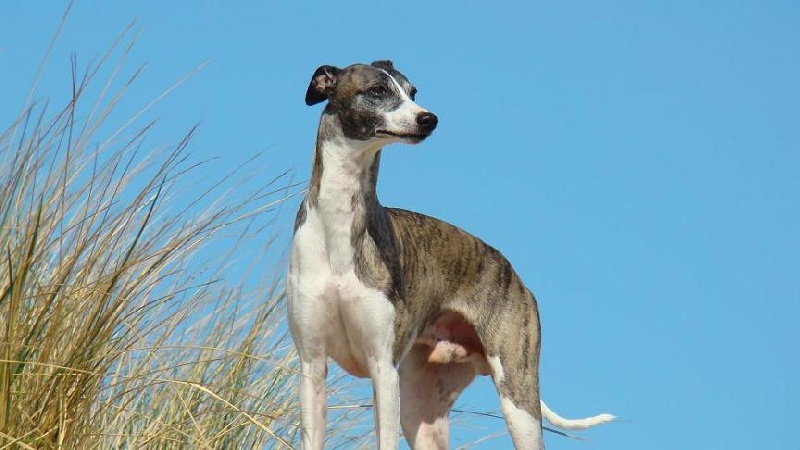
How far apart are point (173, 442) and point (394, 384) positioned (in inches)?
53.2

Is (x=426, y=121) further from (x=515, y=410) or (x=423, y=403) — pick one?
(x=423, y=403)

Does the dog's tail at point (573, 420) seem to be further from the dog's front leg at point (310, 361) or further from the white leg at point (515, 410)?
the dog's front leg at point (310, 361)

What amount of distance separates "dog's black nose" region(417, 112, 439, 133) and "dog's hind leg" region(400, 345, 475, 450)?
1908 mm

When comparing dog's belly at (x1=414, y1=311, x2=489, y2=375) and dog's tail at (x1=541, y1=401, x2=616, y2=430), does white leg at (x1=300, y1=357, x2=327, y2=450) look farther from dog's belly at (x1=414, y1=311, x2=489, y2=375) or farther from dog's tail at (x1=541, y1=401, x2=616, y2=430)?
dog's tail at (x1=541, y1=401, x2=616, y2=430)

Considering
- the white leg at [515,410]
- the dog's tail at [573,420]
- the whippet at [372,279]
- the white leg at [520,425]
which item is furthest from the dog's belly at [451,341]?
the dog's tail at [573,420]

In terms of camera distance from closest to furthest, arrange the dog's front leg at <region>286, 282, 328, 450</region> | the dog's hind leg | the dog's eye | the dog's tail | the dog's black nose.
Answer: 1. the dog's black nose
2. the dog's eye
3. the dog's front leg at <region>286, 282, 328, 450</region>
4. the dog's hind leg
5. the dog's tail

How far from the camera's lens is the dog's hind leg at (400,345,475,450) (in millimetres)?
8031

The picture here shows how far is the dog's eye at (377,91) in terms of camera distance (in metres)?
6.76

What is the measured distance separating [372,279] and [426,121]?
3.11 ft

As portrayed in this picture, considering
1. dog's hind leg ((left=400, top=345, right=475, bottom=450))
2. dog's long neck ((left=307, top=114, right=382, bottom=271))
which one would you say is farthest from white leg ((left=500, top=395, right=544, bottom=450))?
dog's long neck ((left=307, top=114, right=382, bottom=271))

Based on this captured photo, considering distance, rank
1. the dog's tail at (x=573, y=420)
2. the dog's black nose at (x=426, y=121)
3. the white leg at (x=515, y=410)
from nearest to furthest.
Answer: the dog's black nose at (x=426, y=121)
the white leg at (x=515, y=410)
the dog's tail at (x=573, y=420)

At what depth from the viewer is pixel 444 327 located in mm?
7789

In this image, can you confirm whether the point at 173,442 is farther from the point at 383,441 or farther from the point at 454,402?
the point at 454,402

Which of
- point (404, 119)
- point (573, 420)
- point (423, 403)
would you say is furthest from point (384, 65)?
point (573, 420)
